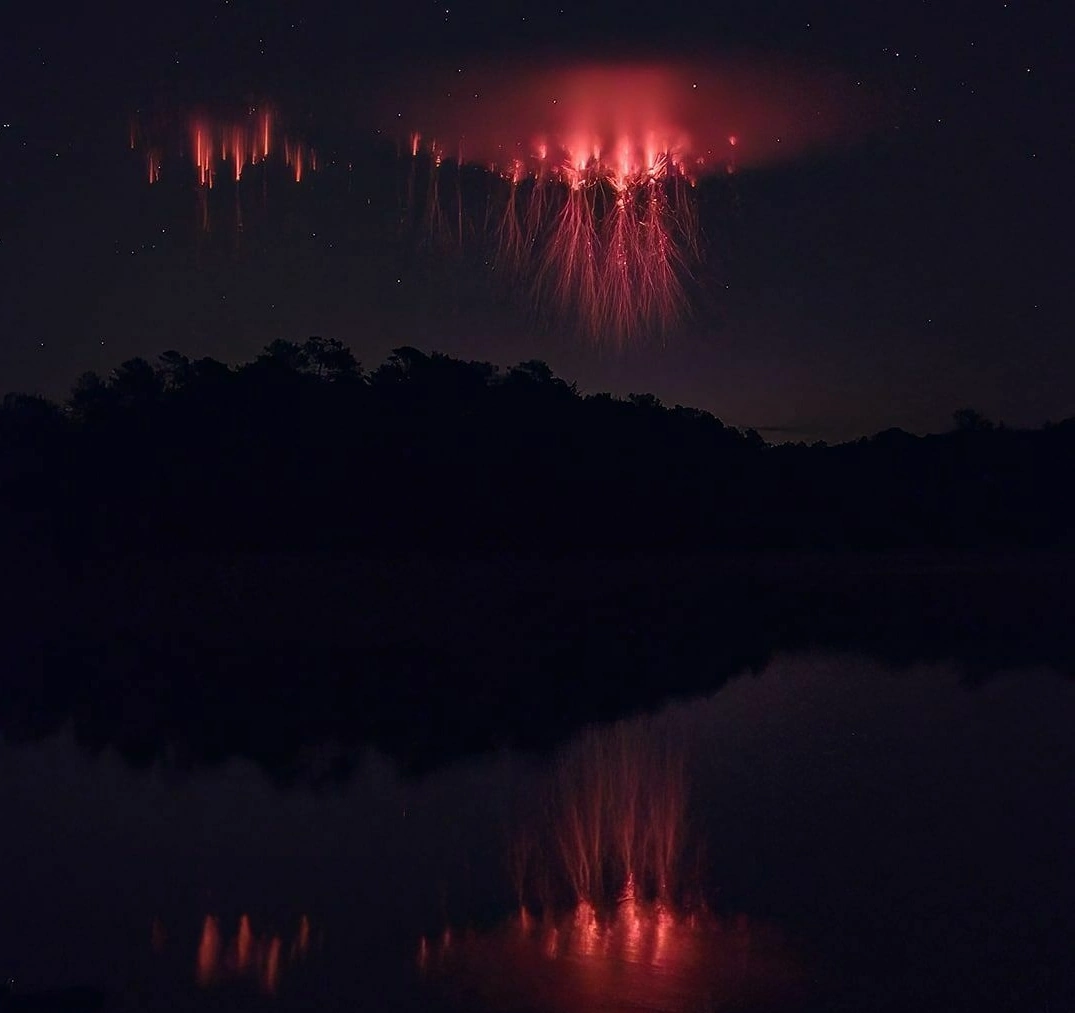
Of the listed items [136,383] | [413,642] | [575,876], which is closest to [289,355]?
[136,383]

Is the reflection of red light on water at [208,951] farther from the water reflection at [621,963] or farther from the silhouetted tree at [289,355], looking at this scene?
the silhouetted tree at [289,355]

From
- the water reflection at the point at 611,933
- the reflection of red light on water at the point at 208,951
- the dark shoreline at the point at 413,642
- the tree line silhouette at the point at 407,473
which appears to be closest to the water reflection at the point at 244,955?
the reflection of red light on water at the point at 208,951

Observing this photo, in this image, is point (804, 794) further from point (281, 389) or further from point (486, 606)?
point (281, 389)

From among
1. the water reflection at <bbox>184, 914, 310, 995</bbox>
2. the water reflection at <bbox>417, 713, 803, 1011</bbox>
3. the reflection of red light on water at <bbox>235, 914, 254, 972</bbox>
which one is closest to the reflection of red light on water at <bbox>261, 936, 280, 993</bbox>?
the water reflection at <bbox>184, 914, 310, 995</bbox>

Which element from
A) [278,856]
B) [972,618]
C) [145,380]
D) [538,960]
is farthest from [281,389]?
[538,960]

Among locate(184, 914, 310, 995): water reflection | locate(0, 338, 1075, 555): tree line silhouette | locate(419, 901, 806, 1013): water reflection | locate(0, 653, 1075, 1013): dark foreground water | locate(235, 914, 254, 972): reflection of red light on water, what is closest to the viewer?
locate(419, 901, 806, 1013): water reflection

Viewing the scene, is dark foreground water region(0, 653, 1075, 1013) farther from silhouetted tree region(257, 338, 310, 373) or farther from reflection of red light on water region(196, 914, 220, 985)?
silhouetted tree region(257, 338, 310, 373)
